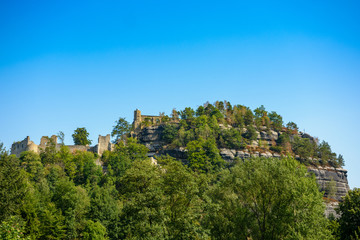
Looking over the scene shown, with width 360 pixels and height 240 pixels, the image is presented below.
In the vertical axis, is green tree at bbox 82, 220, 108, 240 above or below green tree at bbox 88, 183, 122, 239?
below

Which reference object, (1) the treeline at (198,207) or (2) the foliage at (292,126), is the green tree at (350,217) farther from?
(2) the foliage at (292,126)

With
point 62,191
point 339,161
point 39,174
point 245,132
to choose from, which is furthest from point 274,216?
point 339,161

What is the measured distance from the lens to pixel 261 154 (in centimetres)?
8294

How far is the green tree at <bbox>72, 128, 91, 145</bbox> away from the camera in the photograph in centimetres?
8131

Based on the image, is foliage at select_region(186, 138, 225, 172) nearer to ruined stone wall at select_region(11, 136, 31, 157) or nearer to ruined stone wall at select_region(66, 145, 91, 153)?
ruined stone wall at select_region(66, 145, 91, 153)

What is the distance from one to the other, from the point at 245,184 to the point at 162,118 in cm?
6395

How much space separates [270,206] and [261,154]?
52.7 metres

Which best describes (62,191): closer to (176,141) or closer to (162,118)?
(176,141)

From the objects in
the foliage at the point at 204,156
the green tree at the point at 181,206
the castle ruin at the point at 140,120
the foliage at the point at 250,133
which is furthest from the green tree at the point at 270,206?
the castle ruin at the point at 140,120

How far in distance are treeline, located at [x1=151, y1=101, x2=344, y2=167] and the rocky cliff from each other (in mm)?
1455

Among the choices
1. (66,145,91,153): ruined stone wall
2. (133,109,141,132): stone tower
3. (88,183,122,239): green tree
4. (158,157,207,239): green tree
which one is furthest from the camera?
(133,109,141,132): stone tower

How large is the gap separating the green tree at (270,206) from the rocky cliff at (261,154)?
44015 mm

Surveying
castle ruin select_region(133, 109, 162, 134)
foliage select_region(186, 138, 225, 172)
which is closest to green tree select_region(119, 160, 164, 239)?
foliage select_region(186, 138, 225, 172)

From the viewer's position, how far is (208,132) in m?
83.1
